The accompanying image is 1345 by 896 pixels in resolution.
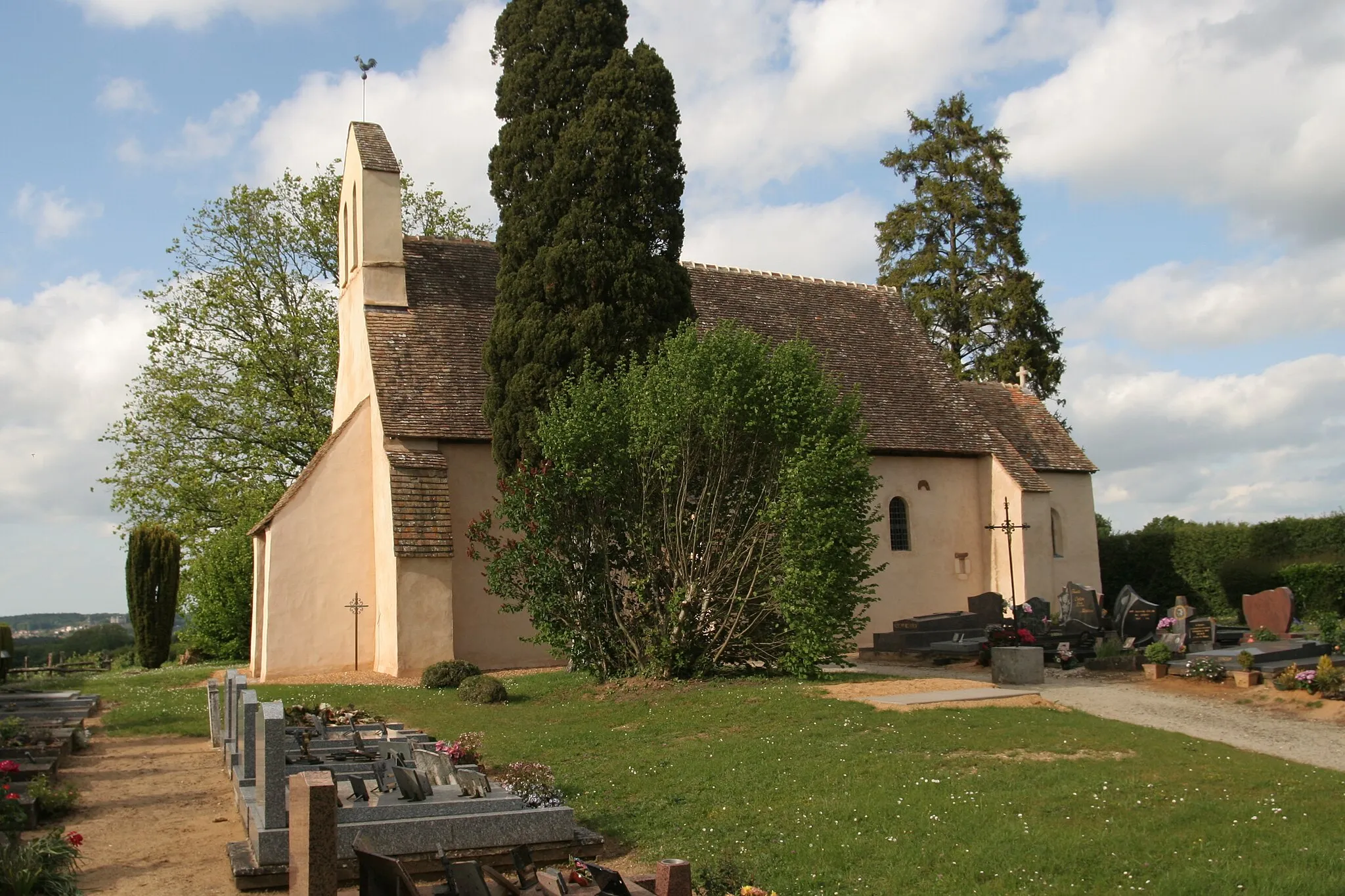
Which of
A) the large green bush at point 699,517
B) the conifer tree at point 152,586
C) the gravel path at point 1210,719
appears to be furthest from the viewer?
the conifer tree at point 152,586

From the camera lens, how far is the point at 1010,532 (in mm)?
28469

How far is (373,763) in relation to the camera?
10.7 meters

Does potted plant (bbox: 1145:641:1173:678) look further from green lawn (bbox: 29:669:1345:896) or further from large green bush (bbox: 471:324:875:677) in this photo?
green lawn (bbox: 29:669:1345:896)

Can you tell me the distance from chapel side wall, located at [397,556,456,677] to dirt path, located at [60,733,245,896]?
7.10 metres

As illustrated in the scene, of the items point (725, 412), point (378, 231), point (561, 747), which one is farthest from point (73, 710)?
point (378, 231)

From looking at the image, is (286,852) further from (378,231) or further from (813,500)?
(378,231)

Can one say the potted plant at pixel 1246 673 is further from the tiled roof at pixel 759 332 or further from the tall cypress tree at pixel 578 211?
the tall cypress tree at pixel 578 211

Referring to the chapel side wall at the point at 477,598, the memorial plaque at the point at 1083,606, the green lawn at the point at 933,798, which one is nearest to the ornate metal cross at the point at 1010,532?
the memorial plaque at the point at 1083,606

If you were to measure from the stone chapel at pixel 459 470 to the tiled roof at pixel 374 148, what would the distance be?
0.16 ft

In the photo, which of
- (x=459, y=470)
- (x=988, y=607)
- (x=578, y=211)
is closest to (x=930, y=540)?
(x=988, y=607)

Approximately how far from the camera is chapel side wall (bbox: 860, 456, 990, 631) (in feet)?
95.1

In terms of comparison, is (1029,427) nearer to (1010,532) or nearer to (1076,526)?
(1076,526)

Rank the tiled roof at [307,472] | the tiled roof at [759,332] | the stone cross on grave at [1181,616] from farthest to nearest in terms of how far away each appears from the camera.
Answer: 1. the tiled roof at [759,332]
2. the tiled roof at [307,472]
3. the stone cross on grave at [1181,616]

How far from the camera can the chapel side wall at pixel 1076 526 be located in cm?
3266
